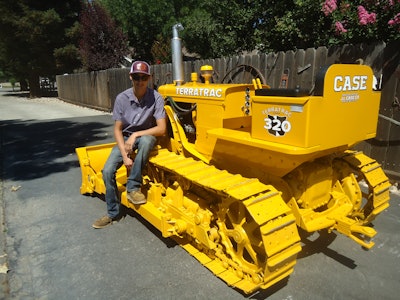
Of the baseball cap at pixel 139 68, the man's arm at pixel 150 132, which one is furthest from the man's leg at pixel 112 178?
the baseball cap at pixel 139 68

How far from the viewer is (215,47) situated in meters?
13.4

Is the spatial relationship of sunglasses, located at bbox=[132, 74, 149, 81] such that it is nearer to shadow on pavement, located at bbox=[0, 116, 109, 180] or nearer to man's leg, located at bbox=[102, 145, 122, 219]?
man's leg, located at bbox=[102, 145, 122, 219]

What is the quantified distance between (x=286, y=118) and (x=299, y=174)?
0.82 metres

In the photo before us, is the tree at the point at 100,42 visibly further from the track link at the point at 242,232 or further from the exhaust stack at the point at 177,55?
the track link at the point at 242,232

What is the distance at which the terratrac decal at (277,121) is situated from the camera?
2.79 metres

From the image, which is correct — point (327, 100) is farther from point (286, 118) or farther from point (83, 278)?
point (83, 278)

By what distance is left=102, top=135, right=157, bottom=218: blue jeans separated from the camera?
13.3 feet

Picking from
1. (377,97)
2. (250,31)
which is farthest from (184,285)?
(250,31)

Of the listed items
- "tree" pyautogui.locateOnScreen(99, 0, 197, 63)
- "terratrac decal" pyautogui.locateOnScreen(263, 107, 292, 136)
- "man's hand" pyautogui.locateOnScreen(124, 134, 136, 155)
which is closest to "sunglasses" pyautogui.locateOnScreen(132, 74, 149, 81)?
"man's hand" pyautogui.locateOnScreen(124, 134, 136, 155)

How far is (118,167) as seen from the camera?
4.36 meters

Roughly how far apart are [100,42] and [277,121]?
60.2 ft

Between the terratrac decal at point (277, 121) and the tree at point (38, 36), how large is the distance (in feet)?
82.3

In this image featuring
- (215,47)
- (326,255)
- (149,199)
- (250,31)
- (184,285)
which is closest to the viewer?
(184,285)

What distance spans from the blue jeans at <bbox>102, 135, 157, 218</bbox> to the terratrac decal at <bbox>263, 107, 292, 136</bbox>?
165 cm
